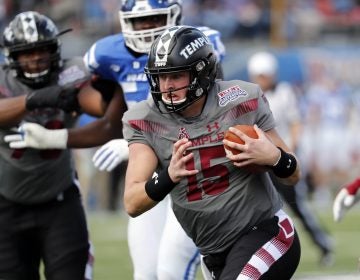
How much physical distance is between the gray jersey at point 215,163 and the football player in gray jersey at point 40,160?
0.93 m

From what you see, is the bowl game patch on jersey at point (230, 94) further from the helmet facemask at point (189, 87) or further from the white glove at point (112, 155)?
the white glove at point (112, 155)

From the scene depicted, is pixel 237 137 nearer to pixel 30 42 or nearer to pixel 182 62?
pixel 182 62

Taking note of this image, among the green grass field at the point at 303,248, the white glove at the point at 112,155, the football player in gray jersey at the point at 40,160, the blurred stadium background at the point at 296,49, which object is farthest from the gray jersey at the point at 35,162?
the blurred stadium background at the point at 296,49

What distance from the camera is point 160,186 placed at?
3691 mm

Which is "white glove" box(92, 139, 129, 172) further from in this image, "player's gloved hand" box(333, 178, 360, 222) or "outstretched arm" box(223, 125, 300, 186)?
"outstretched arm" box(223, 125, 300, 186)

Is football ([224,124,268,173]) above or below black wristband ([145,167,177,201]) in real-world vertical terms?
above

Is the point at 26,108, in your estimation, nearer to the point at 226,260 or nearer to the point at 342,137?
the point at 226,260

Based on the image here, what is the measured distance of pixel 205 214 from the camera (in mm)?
3887

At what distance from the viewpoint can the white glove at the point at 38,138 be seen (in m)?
4.74

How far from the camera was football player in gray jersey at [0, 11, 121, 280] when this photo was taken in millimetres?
4727

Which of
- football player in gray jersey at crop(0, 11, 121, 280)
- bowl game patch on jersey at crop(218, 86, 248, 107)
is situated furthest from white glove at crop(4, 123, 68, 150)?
bowl game patch on jersey at crop(218, 86, 248, 107)

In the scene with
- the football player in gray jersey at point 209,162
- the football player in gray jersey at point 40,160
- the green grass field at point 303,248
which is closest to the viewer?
the football player in gray jersey at point 209,162

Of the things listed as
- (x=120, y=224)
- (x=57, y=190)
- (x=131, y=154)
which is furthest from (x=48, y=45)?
(x=120, y=224)

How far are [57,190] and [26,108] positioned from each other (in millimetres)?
435
